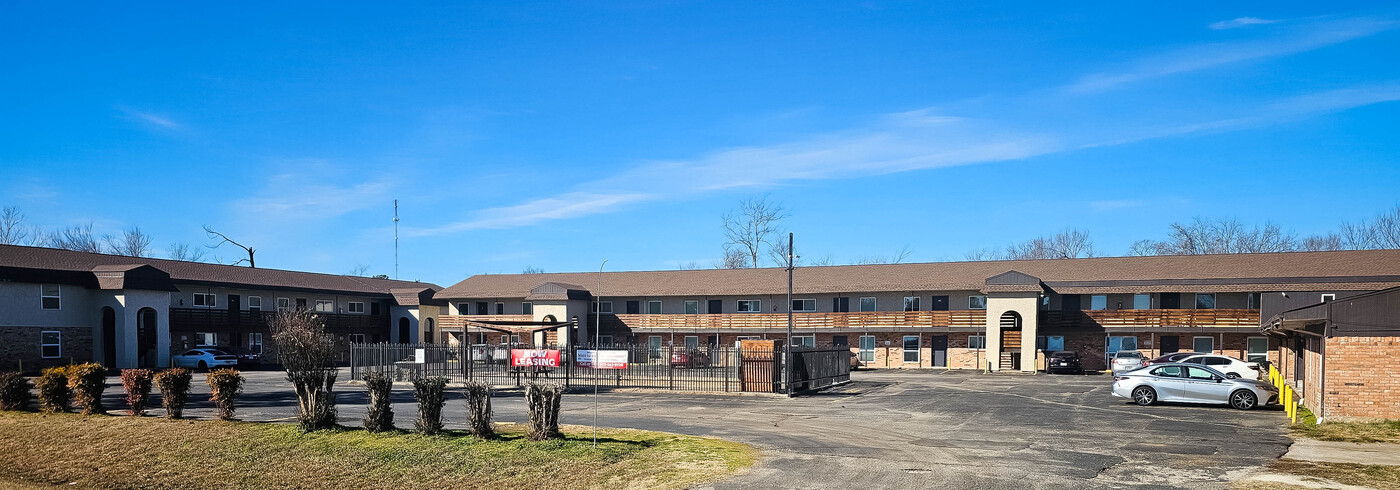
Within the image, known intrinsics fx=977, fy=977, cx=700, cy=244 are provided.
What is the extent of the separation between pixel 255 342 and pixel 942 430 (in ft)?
159

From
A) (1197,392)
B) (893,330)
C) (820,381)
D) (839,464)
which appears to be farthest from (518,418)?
(893,330)

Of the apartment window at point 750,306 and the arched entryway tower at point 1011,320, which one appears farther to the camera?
the apartment window at point 750,306

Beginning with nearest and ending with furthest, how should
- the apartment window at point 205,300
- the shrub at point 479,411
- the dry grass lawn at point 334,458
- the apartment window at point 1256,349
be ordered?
the dry grass lawn at point 334,458 < the shrub at point 479,411 < the apartment window at point 1256,349 < the apartment window at point 205,300

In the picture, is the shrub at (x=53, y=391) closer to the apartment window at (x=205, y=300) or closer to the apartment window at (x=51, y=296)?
the apartment window at (x=51, y=296)

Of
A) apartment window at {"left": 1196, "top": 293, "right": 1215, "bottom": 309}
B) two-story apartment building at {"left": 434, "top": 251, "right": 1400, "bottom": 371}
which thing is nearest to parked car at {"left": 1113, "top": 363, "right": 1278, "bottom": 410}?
two-story apartment building at {"left": 434, "top": 251, "right": 1400, "bottom": 371}

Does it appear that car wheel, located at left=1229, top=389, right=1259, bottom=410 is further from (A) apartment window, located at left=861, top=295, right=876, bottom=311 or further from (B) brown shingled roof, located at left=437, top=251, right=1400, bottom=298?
(A) apartment window, located at left=861, top=295, right=876, bottom=311

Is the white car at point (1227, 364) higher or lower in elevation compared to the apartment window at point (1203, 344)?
higher

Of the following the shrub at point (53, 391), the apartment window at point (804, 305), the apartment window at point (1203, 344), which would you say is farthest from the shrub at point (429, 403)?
the apartment window at point (1203, 344)

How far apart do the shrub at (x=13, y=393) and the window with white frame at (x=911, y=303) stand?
4266cm

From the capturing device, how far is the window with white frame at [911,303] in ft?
184

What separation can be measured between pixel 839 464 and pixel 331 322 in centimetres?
5193

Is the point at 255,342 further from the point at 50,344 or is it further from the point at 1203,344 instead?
the point at 1203,344

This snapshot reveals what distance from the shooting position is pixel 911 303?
184ft

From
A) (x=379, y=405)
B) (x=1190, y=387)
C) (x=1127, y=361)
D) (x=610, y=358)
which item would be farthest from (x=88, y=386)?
(x=1127, y=361)
